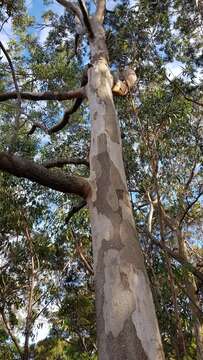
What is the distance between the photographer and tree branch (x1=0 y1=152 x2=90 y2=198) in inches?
98.3

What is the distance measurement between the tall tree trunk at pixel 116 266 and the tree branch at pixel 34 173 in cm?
22

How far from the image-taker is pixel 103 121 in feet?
11.3

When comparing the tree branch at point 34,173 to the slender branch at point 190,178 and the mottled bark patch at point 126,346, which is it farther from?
the slender branch at point 190,178

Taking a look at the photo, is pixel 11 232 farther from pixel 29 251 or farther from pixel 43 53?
pixel 43 53

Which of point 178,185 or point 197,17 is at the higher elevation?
point 197,17

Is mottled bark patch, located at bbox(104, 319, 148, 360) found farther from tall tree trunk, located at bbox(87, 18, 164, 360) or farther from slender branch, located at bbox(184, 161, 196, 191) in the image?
slender branch, located at bbox(184, 161, 196, 191)

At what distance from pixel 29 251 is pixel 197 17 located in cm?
540

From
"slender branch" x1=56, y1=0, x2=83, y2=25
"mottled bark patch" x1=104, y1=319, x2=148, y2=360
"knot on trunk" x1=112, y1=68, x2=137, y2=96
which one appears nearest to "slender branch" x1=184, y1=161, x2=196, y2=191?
"slender branch" x1=56, y1=0, x2=83, y2=25

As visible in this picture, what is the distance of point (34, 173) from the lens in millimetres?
2547

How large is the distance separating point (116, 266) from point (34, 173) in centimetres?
76

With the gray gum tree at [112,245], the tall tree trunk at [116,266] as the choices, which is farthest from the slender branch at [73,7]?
the tall tree trunk at [116,266]

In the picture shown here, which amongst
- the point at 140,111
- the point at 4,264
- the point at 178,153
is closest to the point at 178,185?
the point at 178,153

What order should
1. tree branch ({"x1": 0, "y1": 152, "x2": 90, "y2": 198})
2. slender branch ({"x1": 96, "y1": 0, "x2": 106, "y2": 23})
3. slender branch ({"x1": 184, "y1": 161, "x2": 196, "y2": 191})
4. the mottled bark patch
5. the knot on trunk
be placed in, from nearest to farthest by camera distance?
the mottled bark patch, tree branch ({"x1": 0, "y1": 152, "x2": 90, "y2": 198}), the knot on trunk, slender branch ({"x1": 96, "y1": 0, "x2": 106, "y2": 23}), slender branch ({"x1": 184, "y1": 161, "x2": 196, "y2": 191})

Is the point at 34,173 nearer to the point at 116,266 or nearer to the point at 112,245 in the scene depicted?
the point at 112,245
